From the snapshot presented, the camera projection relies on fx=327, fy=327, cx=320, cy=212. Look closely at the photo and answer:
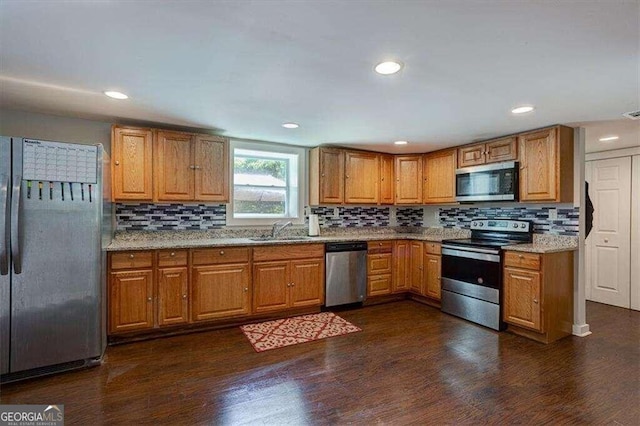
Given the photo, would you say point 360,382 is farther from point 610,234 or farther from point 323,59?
point 610,234

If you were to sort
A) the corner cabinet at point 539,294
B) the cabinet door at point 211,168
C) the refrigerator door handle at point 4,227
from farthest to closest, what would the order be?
the cabinet door at point 211,168, the corner cabinet at point 539,294, the refrigerator door handle at point 4,227

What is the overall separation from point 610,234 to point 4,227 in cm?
646

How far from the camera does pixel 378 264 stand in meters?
4.35

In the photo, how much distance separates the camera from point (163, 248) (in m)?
3.08

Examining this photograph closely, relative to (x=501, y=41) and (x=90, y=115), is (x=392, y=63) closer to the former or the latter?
(x=501, y=41)

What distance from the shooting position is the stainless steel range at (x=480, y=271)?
11.2 ft

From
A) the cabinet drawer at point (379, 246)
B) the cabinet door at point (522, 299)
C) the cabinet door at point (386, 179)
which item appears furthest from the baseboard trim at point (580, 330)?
the cabinet door at point (386, 179)

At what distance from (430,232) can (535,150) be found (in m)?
1.96

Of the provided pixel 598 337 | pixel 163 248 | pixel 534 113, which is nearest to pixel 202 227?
pixel 163 248

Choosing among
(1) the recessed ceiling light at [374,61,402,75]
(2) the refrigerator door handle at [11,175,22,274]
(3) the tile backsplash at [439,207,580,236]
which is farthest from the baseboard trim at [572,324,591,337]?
(2) the refrigerator door handle at [11,175,22,274]

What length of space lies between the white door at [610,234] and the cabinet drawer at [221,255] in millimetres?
4742

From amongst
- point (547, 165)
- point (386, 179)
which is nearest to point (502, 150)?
point (547, 165)

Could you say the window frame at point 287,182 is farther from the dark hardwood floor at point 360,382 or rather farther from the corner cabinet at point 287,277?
the dark hardwood floor at point 360,382

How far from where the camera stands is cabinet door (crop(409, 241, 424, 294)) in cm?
440
